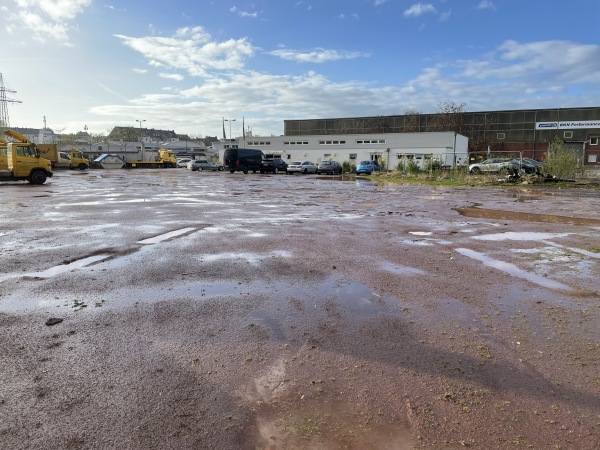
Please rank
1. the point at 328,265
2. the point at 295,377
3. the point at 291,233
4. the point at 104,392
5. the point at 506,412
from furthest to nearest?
the point at 291,233, the point at 328,265, the point at 295,377, the point at 104,392, the point at 506,412

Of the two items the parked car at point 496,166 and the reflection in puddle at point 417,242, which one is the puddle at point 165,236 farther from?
the parked car at point 496,166

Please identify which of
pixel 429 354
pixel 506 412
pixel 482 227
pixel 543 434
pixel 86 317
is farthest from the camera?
pixel 482 227

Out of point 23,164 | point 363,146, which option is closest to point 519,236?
point 23,164

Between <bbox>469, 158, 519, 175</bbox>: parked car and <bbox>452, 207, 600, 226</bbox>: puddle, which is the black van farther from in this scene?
<bbox>452, 207, 600, 226</bbox>: puddle

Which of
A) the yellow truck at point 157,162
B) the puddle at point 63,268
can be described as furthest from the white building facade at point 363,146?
the puddle at point 63,268

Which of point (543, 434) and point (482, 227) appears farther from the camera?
point (482, 227)

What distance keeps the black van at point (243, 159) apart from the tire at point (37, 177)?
81.4ft

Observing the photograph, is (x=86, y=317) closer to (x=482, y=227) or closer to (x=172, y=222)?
(x=172, y=222)

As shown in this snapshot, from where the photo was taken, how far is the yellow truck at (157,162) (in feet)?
203

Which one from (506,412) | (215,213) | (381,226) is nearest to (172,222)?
(215,213)

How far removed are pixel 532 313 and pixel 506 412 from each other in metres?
2.38

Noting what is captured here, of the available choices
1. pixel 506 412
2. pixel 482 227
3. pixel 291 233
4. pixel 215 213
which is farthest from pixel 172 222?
pixel 506 412

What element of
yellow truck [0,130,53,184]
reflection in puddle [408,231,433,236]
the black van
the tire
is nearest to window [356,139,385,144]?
the black van

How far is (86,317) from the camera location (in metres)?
4.94
